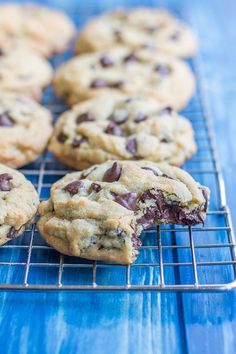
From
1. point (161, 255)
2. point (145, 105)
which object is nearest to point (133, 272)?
point (161, 255)

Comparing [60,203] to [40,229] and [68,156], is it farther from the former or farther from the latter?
[68,156]

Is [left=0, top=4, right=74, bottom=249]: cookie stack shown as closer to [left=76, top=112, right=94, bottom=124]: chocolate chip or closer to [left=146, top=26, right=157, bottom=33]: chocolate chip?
[left=76, top=112, right=94, bottom=124]: chocolate chip

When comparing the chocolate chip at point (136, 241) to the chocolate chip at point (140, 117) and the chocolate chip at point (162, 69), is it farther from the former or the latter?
the chocolate chip at point (162, 69)

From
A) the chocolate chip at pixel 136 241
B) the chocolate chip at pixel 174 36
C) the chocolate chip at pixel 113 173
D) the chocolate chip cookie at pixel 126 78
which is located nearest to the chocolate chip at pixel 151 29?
the chocolate chip at pixel 174 36

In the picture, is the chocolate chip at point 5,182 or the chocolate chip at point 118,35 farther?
the chocolate chip at point 118,35

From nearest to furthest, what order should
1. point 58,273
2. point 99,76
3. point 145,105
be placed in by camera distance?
point 58,273, point 145,105, point 99,76
